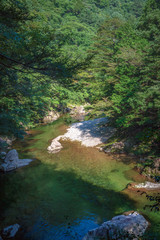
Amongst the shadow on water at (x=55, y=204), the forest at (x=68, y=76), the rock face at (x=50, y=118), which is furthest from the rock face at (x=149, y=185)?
the rock face at (x=50, y=118)

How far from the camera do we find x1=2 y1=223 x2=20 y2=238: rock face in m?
6.21

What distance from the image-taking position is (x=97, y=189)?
9117 millimetres

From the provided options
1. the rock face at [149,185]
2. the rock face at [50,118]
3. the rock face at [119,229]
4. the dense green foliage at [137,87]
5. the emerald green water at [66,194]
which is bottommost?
the rock face at [50,118]

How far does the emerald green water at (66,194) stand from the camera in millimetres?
6703

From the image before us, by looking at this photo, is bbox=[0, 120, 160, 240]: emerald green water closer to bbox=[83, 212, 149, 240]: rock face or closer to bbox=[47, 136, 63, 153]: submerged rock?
bbox=[83, 212, 149, 240]: rock face

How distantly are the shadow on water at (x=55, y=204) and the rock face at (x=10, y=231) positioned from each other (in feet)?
0.84

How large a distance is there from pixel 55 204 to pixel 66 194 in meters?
0.90

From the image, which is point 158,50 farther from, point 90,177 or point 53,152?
point 53,152

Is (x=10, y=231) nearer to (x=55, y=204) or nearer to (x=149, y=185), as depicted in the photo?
(x=55, y=204)

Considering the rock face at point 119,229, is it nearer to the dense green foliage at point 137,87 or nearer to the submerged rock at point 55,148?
the dense green foliage at point 137,87

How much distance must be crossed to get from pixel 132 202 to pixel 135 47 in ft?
37.7

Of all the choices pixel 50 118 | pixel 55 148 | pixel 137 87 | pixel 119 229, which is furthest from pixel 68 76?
Result: pixel 50 118

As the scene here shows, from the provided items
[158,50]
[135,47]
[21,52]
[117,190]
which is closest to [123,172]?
[117,190]

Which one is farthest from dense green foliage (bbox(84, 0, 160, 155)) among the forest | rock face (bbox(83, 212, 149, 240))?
rock face (bbox(83, 212, 149, 240))
